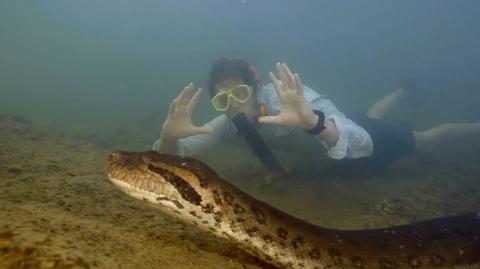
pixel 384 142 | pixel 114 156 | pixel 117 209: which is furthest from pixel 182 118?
pixel 384 142

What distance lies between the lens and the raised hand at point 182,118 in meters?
5.29

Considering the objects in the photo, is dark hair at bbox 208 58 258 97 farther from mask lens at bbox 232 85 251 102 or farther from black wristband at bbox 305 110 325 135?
black wristband at bbox 305 110 325 135

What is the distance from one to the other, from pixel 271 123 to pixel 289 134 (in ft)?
7.63

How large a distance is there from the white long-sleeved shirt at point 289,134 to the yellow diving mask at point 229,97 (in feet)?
1.53

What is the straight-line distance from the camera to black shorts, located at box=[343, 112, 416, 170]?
348 inches

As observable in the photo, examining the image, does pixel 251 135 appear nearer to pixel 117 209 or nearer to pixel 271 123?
pixel 271 123

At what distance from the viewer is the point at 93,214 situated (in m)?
→ 2.96

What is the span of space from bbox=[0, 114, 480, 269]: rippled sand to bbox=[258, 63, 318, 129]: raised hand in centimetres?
149

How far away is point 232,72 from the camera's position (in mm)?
7328

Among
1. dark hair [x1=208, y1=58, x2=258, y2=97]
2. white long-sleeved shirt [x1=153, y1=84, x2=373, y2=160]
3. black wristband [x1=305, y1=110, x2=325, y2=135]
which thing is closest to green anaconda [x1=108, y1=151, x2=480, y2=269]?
black wristband [x1=305, y1=110, x2=325, y2=135]

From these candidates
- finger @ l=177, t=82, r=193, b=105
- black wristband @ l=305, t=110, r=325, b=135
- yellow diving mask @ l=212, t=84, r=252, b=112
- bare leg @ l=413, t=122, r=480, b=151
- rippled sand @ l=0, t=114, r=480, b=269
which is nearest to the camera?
rippled sand @ l=0, t=114, r=480, b=269

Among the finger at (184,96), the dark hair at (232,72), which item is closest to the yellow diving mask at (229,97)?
the dark hair at (232,72)

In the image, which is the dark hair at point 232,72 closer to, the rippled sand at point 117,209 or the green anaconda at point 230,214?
the rippled sand at point 117,209

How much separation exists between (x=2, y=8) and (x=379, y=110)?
59.2m
